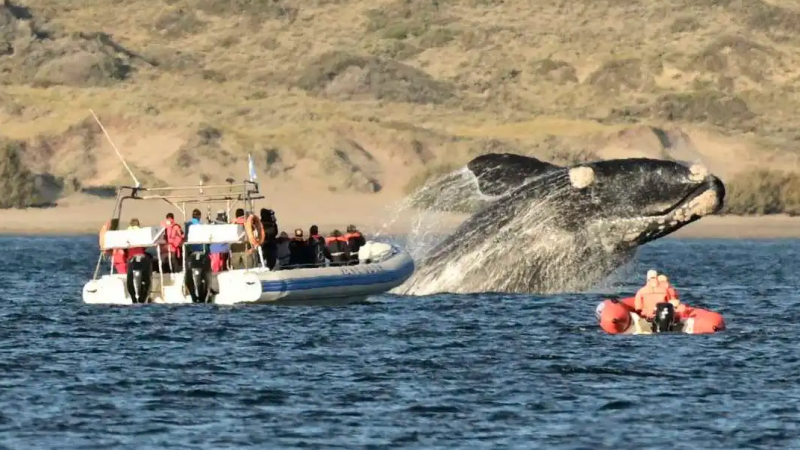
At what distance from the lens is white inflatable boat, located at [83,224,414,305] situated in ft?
107

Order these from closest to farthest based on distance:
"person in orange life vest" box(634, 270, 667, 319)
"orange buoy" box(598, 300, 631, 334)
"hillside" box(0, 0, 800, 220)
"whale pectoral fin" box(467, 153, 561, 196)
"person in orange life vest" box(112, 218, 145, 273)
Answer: "orange buoy" box(598, 300, 631, 334) → "person in orange life vest" box(634, 270, 667, 319) → "person in orange life vest" box(112, 218, 145, 273) → "whale pectoral fin" box(467, 153, 561, 196) → "hillside" box(0, 0, 800, 220)

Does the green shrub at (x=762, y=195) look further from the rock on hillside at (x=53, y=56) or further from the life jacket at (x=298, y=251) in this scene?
the life jacket at (x=298, y=251)

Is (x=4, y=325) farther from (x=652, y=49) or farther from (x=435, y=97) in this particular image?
(x=652, y=49)

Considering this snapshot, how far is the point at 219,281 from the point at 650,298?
7.51 metres

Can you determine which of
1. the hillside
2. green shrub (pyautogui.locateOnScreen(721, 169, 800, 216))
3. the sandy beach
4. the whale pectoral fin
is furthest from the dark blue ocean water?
the hillside

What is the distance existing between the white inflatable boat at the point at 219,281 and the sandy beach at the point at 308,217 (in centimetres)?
3876

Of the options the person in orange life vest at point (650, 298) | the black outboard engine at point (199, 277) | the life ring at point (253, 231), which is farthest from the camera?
the life ring at point (253, 231)

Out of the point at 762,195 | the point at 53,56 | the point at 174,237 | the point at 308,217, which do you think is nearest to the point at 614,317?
the point at 174,237

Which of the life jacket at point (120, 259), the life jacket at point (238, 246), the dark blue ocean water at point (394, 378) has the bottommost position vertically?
the dark blue ocean water at point (394, 378)

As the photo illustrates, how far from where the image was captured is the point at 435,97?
334ft

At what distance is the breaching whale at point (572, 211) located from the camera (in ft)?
109

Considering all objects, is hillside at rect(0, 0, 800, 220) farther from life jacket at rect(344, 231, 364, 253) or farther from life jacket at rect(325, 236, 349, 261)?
life jacket at rect(325, 236, 349, 261)

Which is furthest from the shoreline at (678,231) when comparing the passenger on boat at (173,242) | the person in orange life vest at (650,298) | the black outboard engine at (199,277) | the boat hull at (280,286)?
the person in orange life vest at (650,298)

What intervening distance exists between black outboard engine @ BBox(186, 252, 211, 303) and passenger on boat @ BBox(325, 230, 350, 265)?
2.81m
